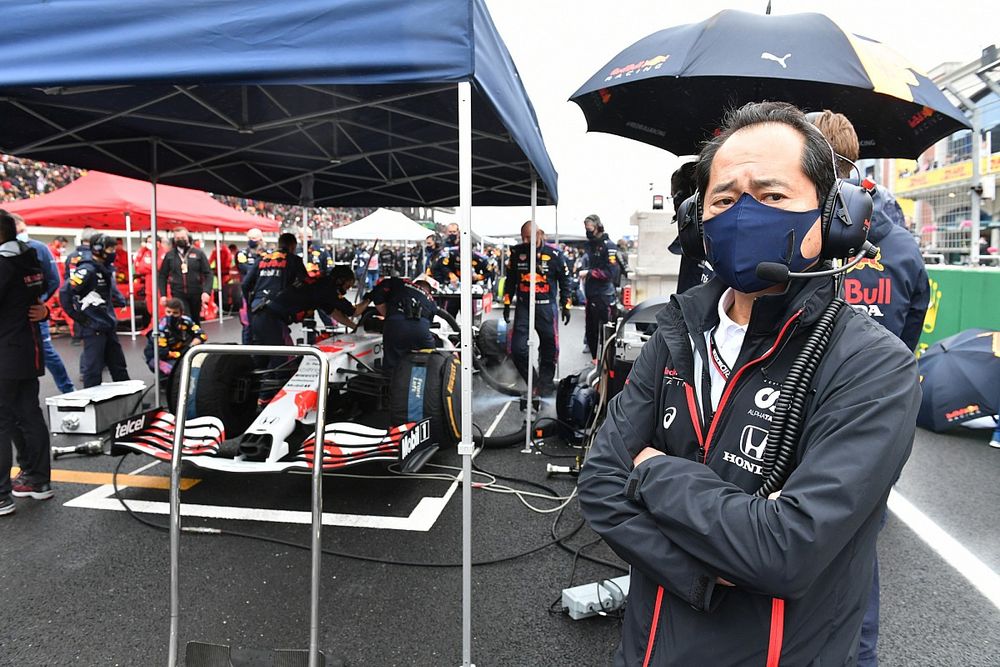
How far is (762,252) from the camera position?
1277 millimetres

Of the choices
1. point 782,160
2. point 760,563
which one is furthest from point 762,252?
point 760,563

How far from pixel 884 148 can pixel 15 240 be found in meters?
5.72

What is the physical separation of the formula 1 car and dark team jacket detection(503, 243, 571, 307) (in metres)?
1.48

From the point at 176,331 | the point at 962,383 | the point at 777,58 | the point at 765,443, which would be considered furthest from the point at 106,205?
the point at 962,383

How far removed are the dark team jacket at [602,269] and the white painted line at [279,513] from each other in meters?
5.77

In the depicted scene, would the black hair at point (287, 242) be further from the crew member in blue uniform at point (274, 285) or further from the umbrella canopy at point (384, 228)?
the umbrella canopy at point (384, 228)

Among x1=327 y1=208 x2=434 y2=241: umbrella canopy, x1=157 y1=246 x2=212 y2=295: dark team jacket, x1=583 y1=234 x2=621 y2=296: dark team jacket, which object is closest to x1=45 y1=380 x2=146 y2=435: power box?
x1=157 y1=246 x2=212 y2=295: dark team jacket

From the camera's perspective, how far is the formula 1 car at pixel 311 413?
3.61m

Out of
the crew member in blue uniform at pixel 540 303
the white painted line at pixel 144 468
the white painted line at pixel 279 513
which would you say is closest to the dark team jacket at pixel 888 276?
the white painted line at pixel 279 513

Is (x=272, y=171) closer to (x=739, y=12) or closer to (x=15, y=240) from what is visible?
(x=15, y=240)

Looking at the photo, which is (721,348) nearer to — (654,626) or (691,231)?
(691,231)

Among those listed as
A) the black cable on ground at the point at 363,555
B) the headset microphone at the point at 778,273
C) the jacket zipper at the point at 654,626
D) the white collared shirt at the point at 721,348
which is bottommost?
the black cable on ground at the point at 363,555

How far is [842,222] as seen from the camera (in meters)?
1.30

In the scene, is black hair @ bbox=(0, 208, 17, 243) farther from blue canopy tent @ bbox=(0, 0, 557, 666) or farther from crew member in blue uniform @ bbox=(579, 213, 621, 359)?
crew member in blue uniform @ bbox=(579, 213, 621, 359)
